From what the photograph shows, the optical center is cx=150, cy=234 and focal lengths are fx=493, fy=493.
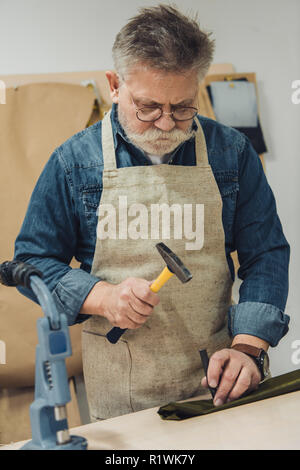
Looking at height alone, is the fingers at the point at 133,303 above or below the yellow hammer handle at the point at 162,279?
below

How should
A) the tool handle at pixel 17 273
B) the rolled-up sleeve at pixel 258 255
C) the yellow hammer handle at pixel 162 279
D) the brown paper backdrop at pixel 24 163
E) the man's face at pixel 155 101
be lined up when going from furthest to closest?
the brown paper backdrop at pixel 24 163 → the rolled-up sleeve at pixel 258 255 → the man's face at pixel 155 101 → the yellow hammer handle at pixel 162 279 → the tool handle at pixel 17 273

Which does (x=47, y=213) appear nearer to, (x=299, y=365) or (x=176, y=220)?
(x=176, y=220)

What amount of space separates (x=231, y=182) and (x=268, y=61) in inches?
43.3

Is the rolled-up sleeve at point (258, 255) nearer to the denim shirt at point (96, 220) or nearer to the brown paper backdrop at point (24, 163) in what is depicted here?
the denim shirt at point (96, 220)

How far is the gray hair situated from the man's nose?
0.10m

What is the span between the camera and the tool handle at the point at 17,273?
0.81 metres

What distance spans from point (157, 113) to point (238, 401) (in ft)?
2.11

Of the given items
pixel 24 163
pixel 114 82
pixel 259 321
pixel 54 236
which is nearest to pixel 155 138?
pixel 114 82

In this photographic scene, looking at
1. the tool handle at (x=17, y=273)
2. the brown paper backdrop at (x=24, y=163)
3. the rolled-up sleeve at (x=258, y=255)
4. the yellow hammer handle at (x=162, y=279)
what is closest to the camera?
the tool handle at (x=17, y=273)

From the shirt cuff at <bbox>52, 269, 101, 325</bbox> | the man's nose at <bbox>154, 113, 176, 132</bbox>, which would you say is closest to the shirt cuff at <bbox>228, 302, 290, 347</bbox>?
Result: the shirt cuff at <bbox>52, 269, 101, 325</bbox>

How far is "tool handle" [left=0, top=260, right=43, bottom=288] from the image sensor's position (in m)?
0.81

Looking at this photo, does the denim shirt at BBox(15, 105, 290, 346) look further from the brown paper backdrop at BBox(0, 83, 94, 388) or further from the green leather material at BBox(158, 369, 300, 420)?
the brown paper backdrop at BBox(0, 83, 94, 388)

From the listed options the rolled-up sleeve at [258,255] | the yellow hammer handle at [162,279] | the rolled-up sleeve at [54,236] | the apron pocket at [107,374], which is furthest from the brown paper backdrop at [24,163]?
the yellow hammer handle at [162,279]
